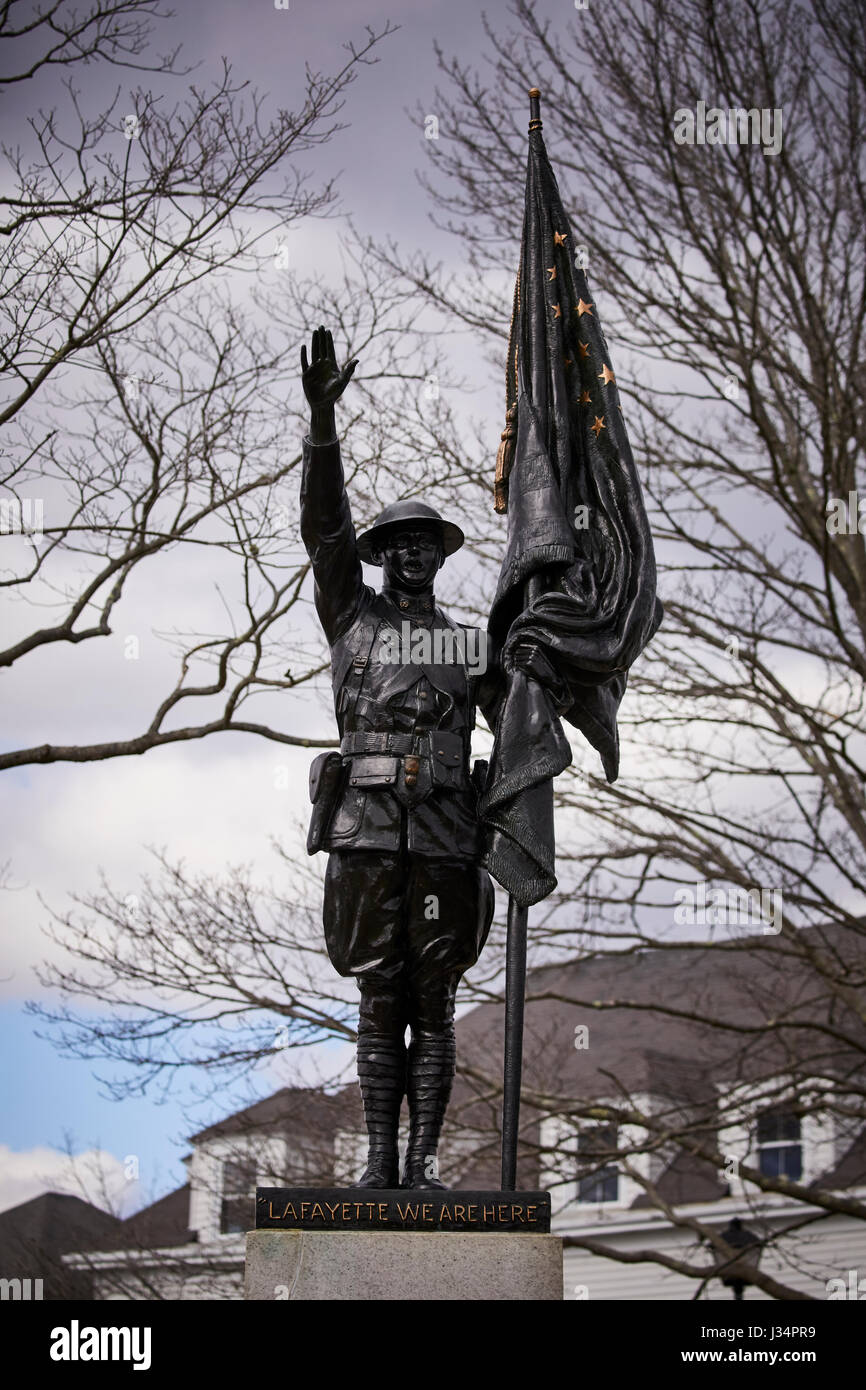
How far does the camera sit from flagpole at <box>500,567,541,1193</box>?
5012mm

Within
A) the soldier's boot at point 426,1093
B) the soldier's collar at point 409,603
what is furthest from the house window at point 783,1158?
the soldier's collar at point 409,603

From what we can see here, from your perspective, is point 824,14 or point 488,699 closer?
point 488,699

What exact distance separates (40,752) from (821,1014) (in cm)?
1245

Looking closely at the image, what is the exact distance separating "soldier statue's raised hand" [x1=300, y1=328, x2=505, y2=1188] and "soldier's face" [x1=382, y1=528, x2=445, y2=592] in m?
0.12

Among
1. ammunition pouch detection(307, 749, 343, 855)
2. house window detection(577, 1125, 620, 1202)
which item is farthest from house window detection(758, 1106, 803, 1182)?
ammunition pouch detection(307, 749, 343, 855)

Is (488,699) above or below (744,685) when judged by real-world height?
below

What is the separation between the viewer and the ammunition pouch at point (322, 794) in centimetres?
532

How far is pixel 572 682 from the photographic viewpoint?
18.9 ft

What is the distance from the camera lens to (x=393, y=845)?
525 centimetres

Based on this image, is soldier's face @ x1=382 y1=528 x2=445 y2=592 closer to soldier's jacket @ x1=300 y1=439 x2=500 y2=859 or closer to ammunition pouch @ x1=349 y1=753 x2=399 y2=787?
soldier's jacket @ x1=300 y1=439 x2=500 y2=859

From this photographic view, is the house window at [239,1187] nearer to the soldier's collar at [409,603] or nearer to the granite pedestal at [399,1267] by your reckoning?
the soldier's collar at [409,603]
